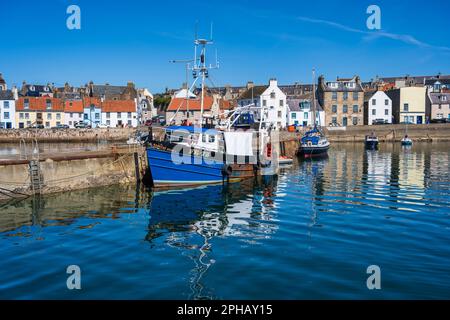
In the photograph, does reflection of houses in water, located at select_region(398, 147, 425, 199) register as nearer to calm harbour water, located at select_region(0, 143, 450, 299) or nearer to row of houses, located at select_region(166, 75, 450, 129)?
calm harbour water, located at select_region(0, 143, 450, 299)

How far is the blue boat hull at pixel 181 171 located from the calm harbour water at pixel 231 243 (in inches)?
56.9

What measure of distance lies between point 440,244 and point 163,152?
16.7 meters

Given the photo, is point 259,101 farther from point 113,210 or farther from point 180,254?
point 180,254

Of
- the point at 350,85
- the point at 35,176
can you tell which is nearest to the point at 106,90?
the point at 350,85

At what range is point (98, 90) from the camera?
9688cm

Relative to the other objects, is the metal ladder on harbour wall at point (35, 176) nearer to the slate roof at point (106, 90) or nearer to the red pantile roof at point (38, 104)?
the red pantile roof at point (38, 104)

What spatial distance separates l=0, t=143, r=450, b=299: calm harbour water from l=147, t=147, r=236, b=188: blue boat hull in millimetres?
1446

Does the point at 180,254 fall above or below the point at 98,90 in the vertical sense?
below

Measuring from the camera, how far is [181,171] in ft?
92.0

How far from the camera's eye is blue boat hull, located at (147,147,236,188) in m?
27.1

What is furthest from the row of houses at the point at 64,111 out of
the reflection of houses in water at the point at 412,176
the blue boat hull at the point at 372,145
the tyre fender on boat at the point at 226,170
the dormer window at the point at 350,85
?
the reflection of houses in water at the point at 412,176
